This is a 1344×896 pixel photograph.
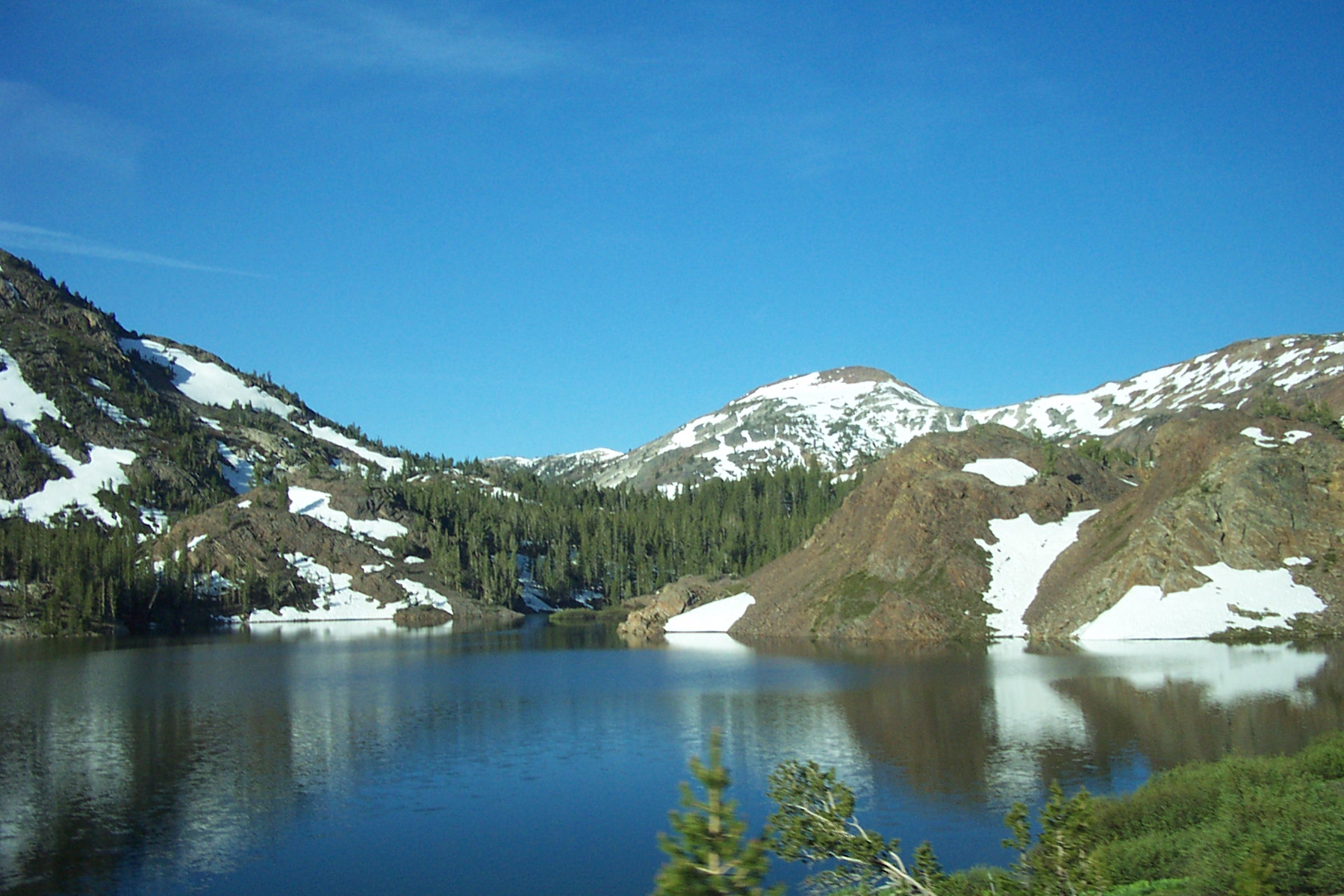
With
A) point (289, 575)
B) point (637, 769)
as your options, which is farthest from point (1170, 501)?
point (289, 575)

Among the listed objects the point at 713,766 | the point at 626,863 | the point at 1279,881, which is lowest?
the point at 626,863

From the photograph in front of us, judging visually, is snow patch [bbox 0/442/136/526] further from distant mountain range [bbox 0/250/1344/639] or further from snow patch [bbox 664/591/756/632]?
snow patch [bbox 664/591/756/632]

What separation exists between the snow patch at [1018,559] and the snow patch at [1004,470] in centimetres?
574

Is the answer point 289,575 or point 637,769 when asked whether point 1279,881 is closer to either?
point 637,769

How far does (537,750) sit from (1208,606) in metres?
52.0

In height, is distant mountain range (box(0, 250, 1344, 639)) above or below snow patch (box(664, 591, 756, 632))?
above

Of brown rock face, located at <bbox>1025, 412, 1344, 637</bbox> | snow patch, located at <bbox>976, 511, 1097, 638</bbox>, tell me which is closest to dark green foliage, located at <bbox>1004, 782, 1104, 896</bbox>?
brown rock face, located at <bbox>1025, 412, 1344, 637</bbox>

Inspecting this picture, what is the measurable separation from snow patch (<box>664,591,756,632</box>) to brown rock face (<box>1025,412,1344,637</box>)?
3096 centimetres

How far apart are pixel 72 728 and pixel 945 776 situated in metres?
38.2

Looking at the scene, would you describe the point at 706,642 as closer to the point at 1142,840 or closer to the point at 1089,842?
the point at 1142,840

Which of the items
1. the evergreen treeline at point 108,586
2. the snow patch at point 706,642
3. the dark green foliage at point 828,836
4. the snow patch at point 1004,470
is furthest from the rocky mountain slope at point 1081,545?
the evergreen treeline at point 108,586

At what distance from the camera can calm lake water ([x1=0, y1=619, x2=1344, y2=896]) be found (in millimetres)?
27797

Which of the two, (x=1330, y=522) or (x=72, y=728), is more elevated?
(x=1330, y=522)

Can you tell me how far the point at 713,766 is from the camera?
10.4m
